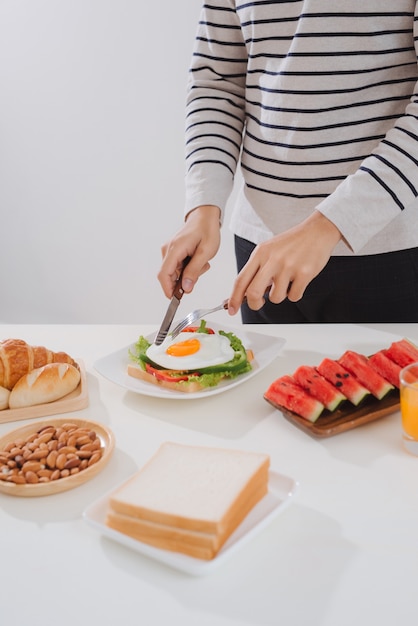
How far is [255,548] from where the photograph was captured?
2.97ft

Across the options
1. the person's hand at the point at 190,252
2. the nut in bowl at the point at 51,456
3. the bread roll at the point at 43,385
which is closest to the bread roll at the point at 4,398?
the bread roll at the point at 43,385

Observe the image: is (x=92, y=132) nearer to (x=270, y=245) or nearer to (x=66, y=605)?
(x=270, y=245)

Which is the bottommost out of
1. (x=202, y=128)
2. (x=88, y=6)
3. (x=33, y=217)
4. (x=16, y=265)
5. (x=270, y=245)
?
(x=16, y=265)

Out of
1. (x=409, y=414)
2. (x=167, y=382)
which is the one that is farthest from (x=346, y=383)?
(x=167, y=382)

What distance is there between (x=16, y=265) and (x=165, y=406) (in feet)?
11.6

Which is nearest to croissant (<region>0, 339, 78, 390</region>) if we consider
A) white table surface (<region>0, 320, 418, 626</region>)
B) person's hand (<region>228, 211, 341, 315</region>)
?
white table surface (<region>0, 320, 418, 626</region>)

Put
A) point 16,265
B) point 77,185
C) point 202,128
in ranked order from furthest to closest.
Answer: point 16,265 < point 77,185 < point 202,128

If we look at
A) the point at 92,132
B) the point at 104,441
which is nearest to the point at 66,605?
the point at 104,441

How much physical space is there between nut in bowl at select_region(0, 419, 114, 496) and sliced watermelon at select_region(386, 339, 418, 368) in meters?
0.57

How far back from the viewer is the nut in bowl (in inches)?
40.7

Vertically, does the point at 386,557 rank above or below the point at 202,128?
below

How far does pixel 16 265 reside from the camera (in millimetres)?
4641

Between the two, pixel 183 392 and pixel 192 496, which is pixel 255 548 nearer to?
pixel 192 496

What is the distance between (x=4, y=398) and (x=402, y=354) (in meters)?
0.77
